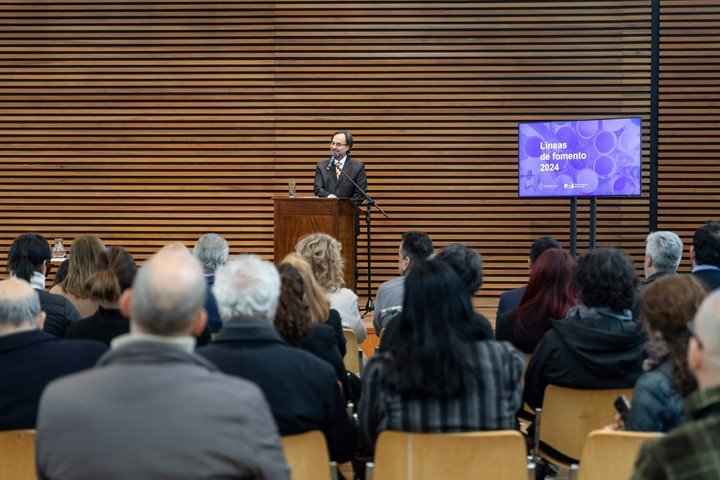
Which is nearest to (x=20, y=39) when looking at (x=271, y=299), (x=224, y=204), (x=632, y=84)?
(x=224, y=204)

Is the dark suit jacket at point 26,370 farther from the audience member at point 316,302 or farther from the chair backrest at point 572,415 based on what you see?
the chair backrest at point 572,415

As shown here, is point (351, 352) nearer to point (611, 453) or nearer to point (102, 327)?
point (102, 327)

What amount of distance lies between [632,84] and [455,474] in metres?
7.35

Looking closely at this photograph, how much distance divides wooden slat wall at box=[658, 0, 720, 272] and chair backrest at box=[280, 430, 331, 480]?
7173mm

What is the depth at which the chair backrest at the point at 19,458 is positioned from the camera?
2.58 metres

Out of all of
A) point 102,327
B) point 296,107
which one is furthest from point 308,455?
point 296,107

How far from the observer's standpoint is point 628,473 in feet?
7.52

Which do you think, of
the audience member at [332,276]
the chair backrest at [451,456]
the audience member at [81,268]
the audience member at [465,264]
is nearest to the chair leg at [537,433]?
the audience member at [465,264]

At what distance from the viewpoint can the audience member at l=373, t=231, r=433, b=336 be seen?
431 centimetres

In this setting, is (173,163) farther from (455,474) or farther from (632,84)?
(455,474)

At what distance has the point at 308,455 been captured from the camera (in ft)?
8.13

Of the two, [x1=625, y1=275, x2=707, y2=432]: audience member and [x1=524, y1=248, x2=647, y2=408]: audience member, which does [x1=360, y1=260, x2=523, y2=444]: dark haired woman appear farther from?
[x1=524, y1=248, x2=647, y2=408]: audience member

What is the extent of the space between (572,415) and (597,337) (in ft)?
1.01

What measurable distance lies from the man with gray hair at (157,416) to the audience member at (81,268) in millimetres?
2936
